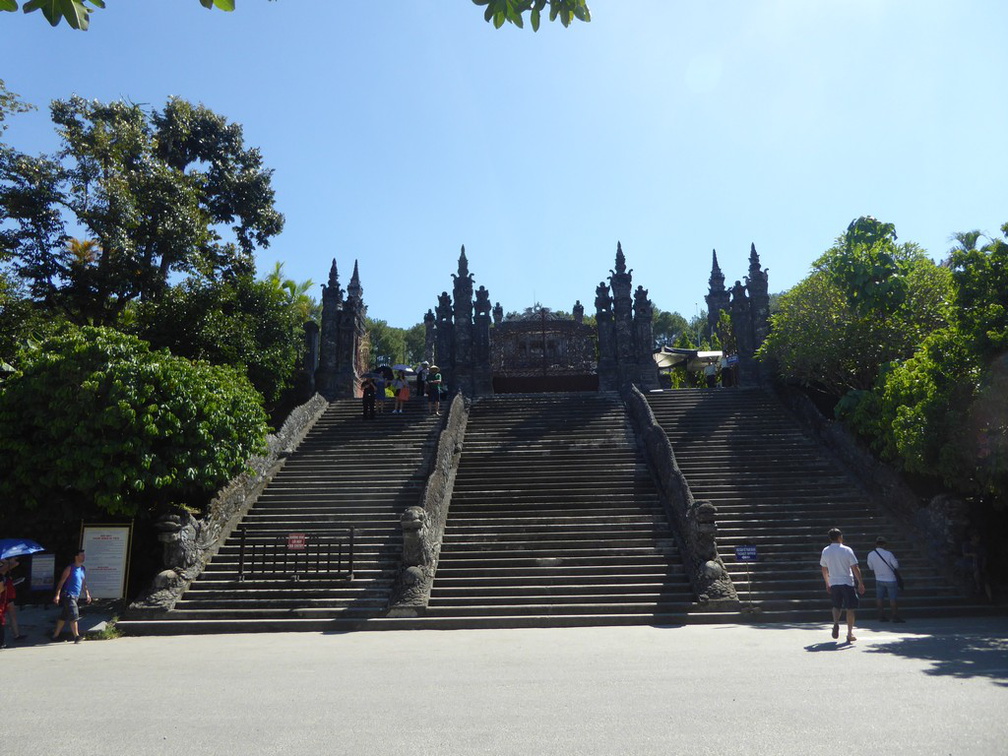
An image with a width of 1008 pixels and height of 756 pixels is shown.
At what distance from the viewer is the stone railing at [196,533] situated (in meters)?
11.0

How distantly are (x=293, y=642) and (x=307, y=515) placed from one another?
5.03 meters

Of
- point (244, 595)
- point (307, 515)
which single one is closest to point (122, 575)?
point (244, 595)

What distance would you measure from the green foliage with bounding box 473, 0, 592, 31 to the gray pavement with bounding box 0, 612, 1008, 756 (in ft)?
15.5

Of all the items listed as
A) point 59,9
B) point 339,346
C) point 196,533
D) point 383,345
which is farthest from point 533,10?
point 383,345

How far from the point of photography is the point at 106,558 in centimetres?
1134

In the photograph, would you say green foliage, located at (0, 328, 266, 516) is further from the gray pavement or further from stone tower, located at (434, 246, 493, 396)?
stone tower, located at (434, 246, 493, 396)

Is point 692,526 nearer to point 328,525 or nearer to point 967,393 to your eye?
point 967,393

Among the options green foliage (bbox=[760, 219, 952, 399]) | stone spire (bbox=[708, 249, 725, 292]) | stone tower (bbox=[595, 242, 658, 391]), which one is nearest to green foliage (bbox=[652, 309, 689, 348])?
stone spire (bbox=[708, 249, 725, 292])

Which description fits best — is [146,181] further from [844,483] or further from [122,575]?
[844,483]

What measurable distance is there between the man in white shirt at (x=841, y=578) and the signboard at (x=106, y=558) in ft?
36.1

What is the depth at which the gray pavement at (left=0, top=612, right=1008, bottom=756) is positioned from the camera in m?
4.44

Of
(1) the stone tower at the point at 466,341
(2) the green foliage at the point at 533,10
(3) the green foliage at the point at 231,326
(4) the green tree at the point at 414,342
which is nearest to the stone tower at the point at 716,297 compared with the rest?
(1) the stone tower at the point at 466,341

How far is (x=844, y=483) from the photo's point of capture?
14.9 m

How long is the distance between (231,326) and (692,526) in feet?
53.3
